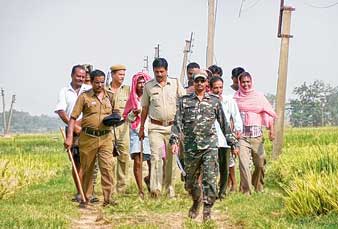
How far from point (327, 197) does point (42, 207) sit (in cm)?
365

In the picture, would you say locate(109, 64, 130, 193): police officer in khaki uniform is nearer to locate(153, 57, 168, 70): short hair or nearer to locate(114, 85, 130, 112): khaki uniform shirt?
locate(114, 85, 130, 112): khaki uniform shirt

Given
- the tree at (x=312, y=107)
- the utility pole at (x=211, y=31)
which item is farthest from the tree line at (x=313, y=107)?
the utility pole at (x=211, y=31)

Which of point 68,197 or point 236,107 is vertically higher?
point 236,107

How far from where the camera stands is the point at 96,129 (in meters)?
9.06

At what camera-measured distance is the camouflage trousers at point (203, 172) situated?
760cm

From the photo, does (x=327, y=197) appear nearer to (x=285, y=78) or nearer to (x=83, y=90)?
(x=83, y=90)

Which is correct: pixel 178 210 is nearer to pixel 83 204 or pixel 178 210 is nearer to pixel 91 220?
pixel 91 220

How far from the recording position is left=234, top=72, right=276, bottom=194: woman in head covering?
1000cm

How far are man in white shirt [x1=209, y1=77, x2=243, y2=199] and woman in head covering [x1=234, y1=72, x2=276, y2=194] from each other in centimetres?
25

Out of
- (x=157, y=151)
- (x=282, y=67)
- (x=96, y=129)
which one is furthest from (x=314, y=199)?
(x=282, y=67)

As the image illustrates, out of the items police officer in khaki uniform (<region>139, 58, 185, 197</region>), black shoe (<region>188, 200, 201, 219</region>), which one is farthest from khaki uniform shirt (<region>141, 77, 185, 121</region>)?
black shoe (<region>188, 200, 201, 219</region>)

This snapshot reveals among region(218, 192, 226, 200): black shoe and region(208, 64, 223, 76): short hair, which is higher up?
region(208, 64, 223, 76): short hair

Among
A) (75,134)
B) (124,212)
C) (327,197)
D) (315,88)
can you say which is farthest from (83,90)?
(315,88)

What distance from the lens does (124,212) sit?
841 centimetres
